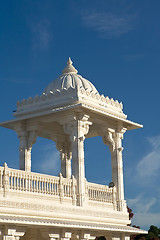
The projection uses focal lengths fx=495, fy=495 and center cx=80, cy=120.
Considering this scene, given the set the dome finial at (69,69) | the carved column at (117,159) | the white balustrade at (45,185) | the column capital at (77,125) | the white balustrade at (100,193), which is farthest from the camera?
the dome finial at (69,69)

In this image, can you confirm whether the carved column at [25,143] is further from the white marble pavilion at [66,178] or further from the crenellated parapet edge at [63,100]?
the crenellated parapet edge at [63,100]

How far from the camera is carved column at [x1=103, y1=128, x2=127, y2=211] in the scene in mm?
23547

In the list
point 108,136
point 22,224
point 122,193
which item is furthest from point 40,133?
point 22,224

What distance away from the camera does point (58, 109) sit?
69.4ft

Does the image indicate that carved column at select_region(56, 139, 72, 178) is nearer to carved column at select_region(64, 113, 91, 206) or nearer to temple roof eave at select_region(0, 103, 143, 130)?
temple roof eave at select_region(0, 103, 143, 130)

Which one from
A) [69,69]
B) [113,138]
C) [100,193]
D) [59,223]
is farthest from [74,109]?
[59,223]

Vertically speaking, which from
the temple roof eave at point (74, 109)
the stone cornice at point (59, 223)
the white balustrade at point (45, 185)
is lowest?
the stone cornice at point (59, 223)

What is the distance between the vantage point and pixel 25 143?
22766mm

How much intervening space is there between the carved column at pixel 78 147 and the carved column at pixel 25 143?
2.06m

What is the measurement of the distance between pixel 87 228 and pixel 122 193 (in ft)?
13.9

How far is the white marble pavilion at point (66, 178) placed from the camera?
17984 mm

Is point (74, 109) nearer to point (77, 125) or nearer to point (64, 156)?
point (77, 125)

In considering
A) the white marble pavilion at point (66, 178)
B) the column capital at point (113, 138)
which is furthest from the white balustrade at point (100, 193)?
the column capital at point (113, 138)

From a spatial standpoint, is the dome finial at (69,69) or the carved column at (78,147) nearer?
the carved column at (78,147)
